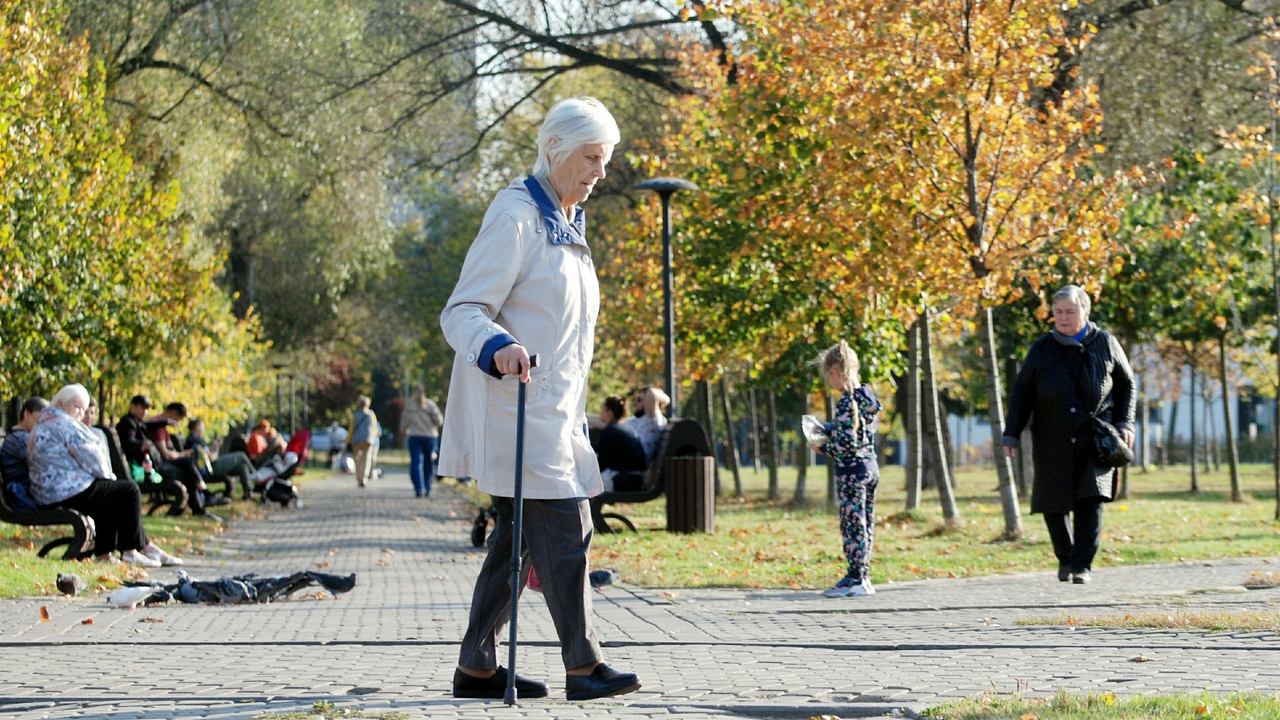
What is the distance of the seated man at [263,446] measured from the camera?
22942 millimetres

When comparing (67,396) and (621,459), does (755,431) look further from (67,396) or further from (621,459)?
(67,396)

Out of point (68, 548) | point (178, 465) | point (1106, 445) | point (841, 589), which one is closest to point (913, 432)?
point (841, 589)

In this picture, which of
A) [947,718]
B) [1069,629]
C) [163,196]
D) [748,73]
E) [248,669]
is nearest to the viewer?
[947,718]

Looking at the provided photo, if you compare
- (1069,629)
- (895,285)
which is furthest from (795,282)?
(1069,629)

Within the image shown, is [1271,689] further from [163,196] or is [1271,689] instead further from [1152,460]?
[1152,460]

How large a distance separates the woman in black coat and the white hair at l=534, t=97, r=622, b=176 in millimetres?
5171

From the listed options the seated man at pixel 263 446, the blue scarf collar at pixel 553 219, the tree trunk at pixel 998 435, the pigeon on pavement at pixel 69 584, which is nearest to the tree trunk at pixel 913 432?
the tree trunk at pixel 998 435

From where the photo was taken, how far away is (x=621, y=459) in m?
15.5

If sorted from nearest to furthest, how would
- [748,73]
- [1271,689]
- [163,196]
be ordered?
[1271,689]
[748,73]
[163,196]

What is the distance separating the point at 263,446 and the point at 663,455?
1072 cm

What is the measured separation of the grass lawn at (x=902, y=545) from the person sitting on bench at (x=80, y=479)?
12.1 ft

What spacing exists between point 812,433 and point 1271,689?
507 cm

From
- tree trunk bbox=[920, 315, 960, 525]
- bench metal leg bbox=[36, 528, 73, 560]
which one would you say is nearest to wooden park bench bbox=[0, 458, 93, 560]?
bench metal leg bbox=[36, 528, 73, 560]

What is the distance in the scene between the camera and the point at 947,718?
4734 mm
